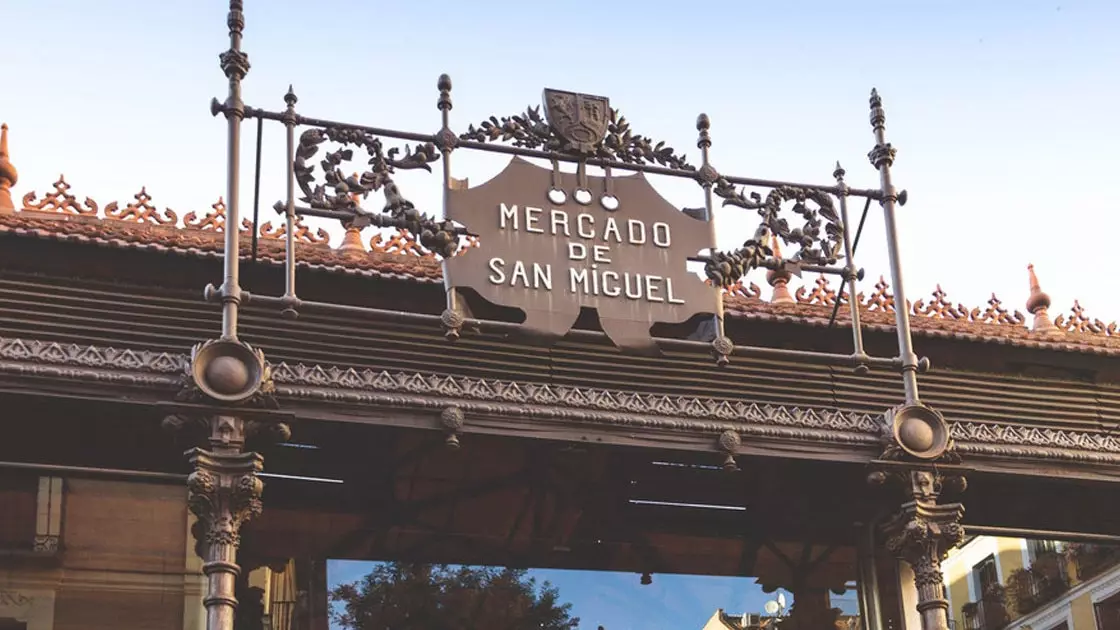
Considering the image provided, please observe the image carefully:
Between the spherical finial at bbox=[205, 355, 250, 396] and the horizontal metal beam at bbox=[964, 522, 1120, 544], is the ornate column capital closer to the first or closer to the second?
the horizontal metal beam at bbox=[964, 522, 1120, 544]

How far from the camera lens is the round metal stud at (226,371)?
1255 cm

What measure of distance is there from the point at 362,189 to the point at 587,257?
2026 millimetres

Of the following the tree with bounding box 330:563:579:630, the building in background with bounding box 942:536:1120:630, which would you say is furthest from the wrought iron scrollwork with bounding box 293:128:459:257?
the building in background with bounding box 942:536:1120:630

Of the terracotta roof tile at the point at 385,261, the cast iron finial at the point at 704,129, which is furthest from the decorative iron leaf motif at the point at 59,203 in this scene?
the cast iron finial at the point at 704,129

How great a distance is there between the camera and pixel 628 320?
1410cm

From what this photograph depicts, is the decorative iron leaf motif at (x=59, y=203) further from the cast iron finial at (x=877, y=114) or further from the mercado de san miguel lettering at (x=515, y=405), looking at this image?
the cast iron finial at (x=877, y=114)

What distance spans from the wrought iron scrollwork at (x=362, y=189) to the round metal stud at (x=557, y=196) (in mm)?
1018

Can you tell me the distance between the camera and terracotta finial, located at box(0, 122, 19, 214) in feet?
53.3

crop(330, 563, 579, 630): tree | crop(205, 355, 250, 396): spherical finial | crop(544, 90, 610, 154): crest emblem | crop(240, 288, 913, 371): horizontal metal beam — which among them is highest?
crop(544, 90, 610, 154): crest emblem

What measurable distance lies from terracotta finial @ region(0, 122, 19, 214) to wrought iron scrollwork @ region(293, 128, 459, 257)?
12.1 feet

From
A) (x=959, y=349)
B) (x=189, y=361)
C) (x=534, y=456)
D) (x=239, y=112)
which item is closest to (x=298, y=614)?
(x=534, y=456)

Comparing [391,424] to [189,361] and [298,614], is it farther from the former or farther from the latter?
[298,614]

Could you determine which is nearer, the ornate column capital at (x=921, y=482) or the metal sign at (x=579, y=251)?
the ornate column capital at (x=921, y=482)

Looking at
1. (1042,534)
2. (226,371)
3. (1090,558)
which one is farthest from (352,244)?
(1090,558)
